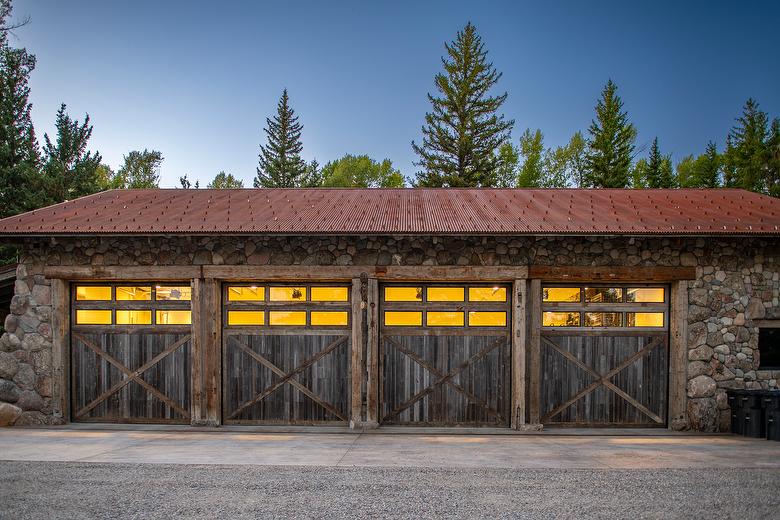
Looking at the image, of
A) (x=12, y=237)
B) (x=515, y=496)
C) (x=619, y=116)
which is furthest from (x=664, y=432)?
(x=619, y=116)

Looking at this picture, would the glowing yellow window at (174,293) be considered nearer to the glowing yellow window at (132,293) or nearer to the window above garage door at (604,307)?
the glowing yellow window at (132,293)

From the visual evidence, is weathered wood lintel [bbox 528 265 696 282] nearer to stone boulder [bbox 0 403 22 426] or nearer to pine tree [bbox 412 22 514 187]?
stone boulder [bbox 0 403 22 426]

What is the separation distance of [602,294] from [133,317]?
9.20 meters

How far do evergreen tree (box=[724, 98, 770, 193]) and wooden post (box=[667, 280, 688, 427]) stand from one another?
32159 millimetres

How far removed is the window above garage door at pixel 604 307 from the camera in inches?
398

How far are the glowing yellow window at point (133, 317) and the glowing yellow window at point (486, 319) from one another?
634cm

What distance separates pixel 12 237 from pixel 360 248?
21.2 ft

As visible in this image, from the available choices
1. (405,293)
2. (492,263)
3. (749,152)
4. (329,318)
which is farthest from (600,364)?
(749,152)

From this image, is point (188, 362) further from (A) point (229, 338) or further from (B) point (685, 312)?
(B) point (685, 312)

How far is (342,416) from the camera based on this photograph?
10.2 m

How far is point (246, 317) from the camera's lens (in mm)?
10312

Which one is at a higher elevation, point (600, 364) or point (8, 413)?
point (600, 364)

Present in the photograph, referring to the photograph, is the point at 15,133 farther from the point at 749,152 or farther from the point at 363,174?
the point at 749,152

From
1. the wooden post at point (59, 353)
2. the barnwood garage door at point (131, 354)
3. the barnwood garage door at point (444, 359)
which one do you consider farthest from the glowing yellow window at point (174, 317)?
the barnwood garage door at point (444, 359)
